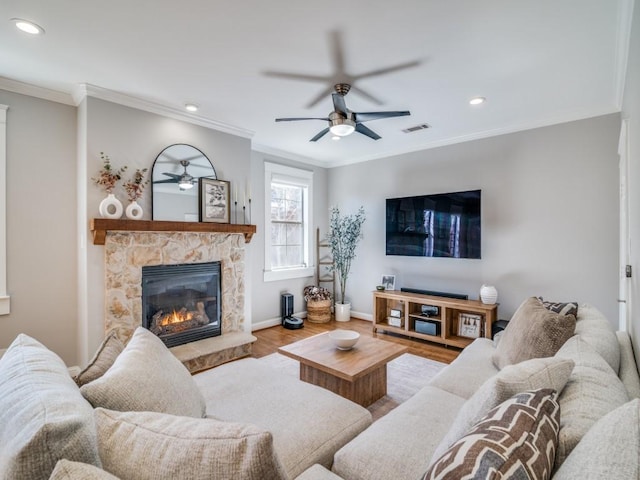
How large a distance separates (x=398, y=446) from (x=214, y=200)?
3119mm

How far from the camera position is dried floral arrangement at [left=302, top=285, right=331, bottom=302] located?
17.2 ft

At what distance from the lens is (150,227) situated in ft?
10.2

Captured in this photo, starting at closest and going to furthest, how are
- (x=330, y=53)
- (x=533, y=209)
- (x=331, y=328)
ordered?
(x=330, y=53)
(x=533, y=209)
(x=331, y=328)

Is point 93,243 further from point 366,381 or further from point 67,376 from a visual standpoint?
point 366,381

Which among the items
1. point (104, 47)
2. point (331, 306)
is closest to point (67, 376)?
point (104, 47)

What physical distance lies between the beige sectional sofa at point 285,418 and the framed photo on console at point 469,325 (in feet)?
6.25

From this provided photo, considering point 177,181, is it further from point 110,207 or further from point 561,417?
point 561,417

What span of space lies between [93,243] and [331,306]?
3.54 m

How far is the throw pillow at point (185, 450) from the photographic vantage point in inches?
27.5

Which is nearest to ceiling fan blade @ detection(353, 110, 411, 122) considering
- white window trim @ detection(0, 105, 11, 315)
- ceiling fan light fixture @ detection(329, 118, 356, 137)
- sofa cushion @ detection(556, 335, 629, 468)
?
ceiling fan light fixture @ detection(329, 118, 356, 137)

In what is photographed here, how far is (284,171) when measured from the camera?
5082 mm

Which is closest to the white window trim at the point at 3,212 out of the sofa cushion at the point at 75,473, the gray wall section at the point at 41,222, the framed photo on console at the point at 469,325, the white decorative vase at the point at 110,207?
the gray wall section at the point at 41,222

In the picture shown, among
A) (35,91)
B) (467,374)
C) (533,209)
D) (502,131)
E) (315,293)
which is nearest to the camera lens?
(467,374)

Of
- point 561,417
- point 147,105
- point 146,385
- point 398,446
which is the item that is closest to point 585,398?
point 561,417
